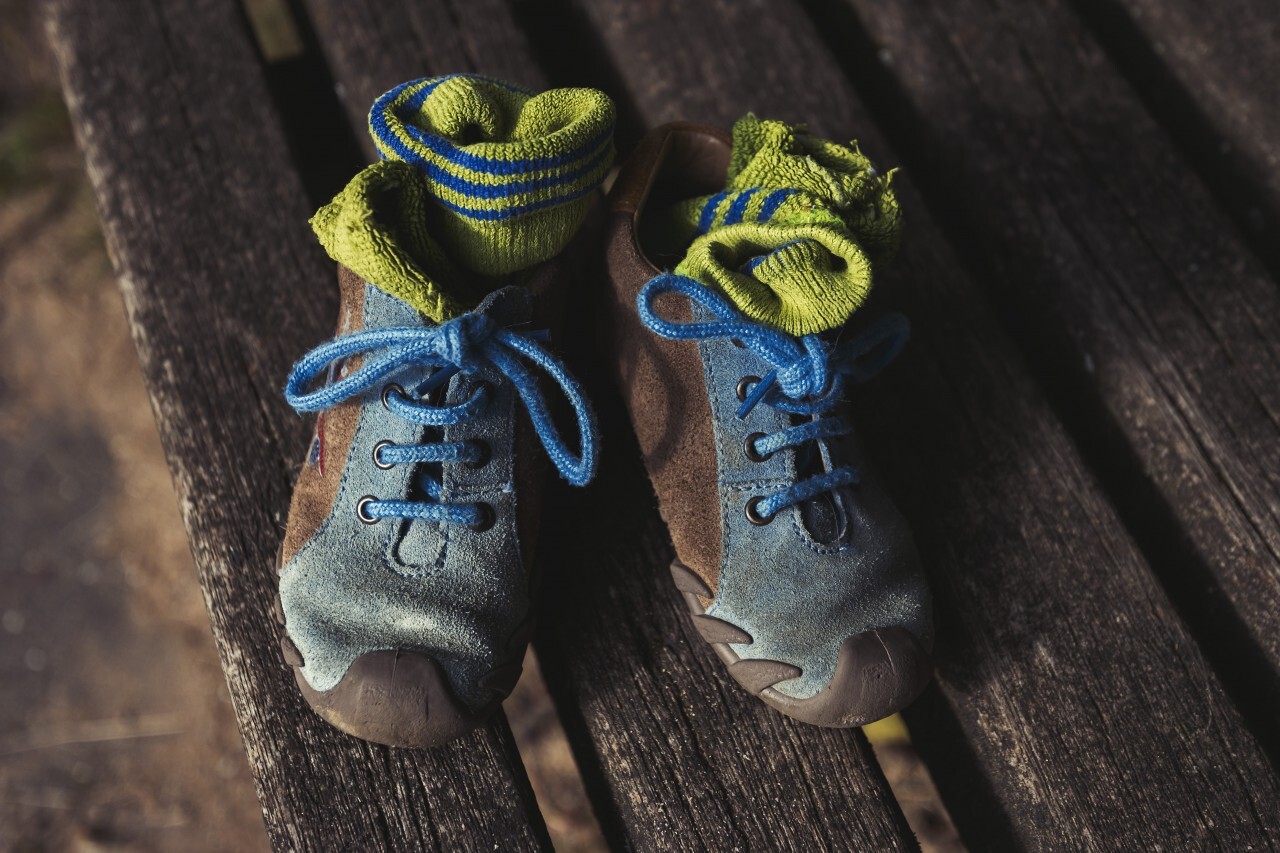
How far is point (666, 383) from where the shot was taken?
0.95m

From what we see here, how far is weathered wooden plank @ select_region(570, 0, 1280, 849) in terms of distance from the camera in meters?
0.98

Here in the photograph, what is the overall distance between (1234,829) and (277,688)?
3.44ft

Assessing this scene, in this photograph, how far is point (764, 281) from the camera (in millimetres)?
895

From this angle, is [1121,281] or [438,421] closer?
[438,421]

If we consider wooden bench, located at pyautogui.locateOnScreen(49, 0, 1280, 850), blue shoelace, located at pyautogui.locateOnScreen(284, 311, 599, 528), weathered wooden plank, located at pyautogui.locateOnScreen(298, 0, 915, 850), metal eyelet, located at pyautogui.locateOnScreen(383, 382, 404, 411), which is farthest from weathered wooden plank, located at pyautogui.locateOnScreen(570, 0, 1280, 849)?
metal eyelet, located at pyautogui.locateOnScreen(383, 382, 404, 411)

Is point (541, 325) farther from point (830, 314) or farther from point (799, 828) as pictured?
point (799, 828)

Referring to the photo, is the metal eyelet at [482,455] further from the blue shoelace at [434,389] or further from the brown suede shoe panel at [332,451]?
the brown suede shoe panel at [332,451]

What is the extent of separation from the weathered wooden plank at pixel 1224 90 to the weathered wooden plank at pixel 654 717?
904 millimetres

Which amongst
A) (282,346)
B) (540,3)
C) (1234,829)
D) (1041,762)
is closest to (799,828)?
(1041,762)

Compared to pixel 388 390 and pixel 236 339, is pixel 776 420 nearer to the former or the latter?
pixel 388 390

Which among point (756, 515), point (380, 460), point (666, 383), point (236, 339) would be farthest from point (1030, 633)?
point (236, 339)

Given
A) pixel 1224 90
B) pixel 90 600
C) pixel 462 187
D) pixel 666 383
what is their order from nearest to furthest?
pixel 462 187 → pixel 666 383 → pixel 1224 90 → pixel 90 600

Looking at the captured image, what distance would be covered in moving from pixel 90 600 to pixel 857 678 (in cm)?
144

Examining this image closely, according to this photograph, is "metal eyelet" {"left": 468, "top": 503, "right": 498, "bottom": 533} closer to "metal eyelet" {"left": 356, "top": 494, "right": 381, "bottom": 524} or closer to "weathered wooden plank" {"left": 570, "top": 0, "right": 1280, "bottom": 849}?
"metal eyelet" {"left": 356, "top": 494, "right": 381, "bottom": 524}
